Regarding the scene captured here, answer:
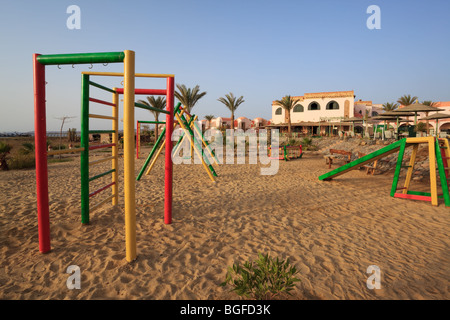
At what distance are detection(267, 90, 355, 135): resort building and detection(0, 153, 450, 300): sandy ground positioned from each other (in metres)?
27.5

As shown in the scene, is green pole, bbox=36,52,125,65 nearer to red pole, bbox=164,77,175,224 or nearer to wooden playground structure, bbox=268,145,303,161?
red pole, bbox=164,77,175,224

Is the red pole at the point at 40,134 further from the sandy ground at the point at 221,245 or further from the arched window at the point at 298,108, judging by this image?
the arched window at the point at 298,108

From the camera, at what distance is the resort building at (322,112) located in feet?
103

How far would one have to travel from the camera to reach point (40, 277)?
251 cm

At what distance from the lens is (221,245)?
335 centimetres

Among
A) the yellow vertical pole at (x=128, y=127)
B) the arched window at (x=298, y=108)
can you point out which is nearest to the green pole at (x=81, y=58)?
the yellow vertical pole at (x=128, y=127)

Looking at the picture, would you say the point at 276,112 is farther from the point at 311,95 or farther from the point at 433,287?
the point at 433,287

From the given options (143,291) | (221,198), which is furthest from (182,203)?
(143,291)

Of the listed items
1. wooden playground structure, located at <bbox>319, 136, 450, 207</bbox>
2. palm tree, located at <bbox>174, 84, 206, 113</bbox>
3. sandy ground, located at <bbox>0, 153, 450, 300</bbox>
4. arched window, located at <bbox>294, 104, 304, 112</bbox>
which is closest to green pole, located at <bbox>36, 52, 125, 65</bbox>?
sandy ground, located at <bbox>0, 153, 450, 300</bbox>

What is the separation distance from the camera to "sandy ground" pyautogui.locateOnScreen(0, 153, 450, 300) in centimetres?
243

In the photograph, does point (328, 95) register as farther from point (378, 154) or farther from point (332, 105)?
point (378, 154)

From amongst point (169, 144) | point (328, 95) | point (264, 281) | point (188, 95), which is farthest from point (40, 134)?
point (328, 95)

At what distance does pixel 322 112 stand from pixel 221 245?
3339cm
